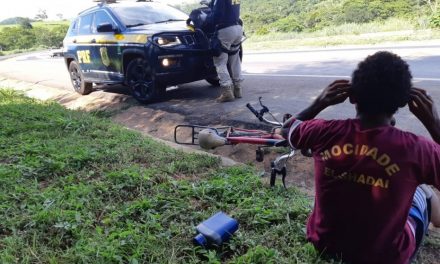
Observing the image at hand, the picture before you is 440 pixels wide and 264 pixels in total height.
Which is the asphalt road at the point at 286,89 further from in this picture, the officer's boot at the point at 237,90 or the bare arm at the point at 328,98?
the bare arm at the point at 328,98

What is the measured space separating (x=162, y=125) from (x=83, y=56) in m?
3.48

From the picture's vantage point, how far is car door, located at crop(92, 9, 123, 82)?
768 centimetres

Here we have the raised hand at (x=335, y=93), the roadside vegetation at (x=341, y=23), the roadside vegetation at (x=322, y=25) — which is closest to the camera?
the raised hand at (x=335, y=93)

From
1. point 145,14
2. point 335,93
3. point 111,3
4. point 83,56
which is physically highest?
point 111,3

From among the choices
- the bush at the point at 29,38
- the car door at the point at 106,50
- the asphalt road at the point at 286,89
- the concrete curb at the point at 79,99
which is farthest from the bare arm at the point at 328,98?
the bush at the point at 29,38

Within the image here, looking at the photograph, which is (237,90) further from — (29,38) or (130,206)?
(29,38)

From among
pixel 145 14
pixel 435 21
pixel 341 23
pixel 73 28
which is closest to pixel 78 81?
pixel 73 28

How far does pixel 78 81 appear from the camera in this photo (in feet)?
32.3

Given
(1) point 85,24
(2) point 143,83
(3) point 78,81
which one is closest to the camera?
(2) point 143,83

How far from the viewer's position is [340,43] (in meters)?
16.3

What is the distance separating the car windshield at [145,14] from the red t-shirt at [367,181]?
19.9 ft

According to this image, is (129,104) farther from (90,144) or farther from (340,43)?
(340,43)

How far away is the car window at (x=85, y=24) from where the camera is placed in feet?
28.3

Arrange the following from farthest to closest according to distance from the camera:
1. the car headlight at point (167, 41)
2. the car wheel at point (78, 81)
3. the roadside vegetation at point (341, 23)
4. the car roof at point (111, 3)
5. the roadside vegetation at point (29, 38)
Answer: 1. the roadside vegetation at point (29, 38)
2. the roadside vegetation at point (341, 23)
3. the car wheel at point (78, 81)
4. the car roof at point (111, 3)
5. the car headlight at point (167, 41)
